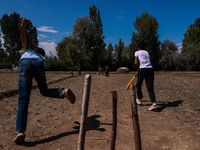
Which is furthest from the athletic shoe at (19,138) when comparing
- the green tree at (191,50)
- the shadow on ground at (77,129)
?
the green tree at (191,50)

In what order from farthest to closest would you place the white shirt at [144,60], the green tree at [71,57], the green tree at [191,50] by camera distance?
the green tree at [191,50] → the green tree at [71,57] → the white shirt at [144,60]

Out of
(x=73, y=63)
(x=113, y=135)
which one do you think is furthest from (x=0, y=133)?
(x=73, y=63)

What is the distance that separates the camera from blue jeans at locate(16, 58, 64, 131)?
2.67 metres

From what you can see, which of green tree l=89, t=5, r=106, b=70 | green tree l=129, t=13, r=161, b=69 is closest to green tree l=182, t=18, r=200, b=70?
green tree l=129, t=13, r=161, b=69

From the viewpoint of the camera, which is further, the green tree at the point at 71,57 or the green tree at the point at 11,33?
the green tree at the point at 11,33

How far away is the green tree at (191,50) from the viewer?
4588 cm

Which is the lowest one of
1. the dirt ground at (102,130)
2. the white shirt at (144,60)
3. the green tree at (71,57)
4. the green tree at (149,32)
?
the dirt ground at (102,130)

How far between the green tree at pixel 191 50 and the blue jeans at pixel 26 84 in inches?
2068

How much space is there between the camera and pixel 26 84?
2.80 metres

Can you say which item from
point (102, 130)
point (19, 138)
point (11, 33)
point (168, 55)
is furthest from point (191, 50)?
point (11, 33)

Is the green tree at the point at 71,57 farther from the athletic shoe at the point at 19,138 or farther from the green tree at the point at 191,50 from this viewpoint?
the athletic shoe at the point at 19,138

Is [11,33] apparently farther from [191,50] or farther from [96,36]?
[191,50]

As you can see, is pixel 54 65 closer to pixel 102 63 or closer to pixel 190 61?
pixel 102 63

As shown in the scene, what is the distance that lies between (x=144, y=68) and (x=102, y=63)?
45740 mm
